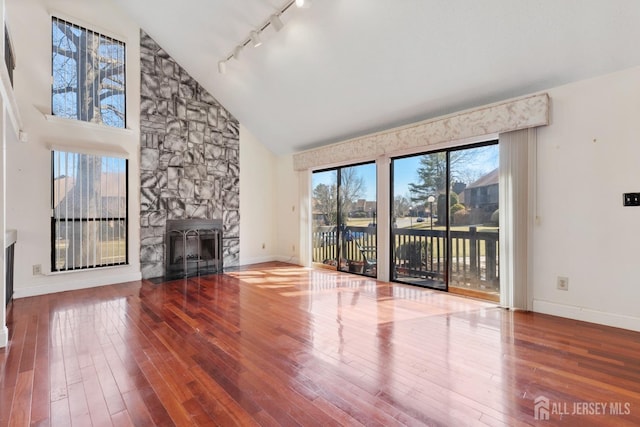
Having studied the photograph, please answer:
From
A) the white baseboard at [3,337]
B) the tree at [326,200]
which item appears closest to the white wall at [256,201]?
the tree at [326,200]

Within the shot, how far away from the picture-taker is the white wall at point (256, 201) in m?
6.28

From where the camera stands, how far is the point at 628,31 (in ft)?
8.31

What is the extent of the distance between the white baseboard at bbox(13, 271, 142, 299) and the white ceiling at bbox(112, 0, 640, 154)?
369cm

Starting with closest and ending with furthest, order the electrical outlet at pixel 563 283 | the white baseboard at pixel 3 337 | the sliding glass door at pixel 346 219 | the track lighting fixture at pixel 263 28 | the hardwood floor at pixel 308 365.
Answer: the hardwood floor at pixel 308 365, the white baseboard at pixel 3 337, the electrical outlet at pixel 563 283, the track lighting fixture at pixel 263 28, the sliding glass door at pixel 346 219

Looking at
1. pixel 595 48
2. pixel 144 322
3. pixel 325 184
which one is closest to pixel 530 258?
pixel 595 48

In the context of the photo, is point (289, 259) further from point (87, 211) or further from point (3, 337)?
point (3, 337)

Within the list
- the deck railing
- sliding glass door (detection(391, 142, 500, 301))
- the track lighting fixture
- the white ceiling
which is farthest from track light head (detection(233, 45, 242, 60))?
the deck railing

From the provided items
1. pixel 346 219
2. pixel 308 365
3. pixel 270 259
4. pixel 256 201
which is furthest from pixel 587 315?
pixel 256 201

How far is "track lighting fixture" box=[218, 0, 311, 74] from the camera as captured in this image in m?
3.30

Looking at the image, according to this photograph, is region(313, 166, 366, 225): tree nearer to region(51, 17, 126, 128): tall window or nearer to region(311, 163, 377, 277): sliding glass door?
region(311, 163, 377, 277): sliding glass door

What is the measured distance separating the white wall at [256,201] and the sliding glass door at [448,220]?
10.3ft

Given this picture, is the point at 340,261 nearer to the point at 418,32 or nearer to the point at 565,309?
the point at 565,309

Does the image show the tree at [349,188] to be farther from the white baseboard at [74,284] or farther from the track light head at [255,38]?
the white baseboard at [74,284]

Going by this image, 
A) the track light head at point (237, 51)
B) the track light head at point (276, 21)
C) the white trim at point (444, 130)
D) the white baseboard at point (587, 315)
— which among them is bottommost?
the white baseboard at point (587, 315)
